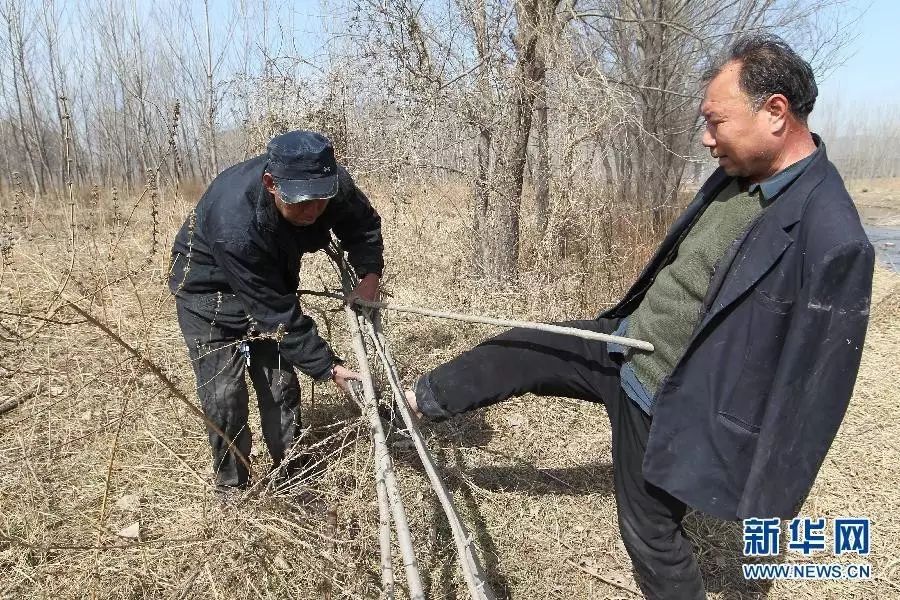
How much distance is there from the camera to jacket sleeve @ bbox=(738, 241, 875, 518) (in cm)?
137

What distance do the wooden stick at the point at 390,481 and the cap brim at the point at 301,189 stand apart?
56 cm

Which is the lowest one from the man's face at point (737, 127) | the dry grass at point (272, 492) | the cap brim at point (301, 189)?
the dry grass at point (272, 492)

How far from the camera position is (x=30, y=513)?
7.87 feet

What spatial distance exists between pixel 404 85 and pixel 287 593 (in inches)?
177

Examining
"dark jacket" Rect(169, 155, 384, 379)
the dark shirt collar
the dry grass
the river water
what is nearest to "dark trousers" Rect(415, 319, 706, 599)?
the dry grass

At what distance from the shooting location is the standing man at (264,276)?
6.76ft

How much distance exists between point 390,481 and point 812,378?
1213 millimetres

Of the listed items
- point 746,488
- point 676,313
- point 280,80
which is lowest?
point 746,488

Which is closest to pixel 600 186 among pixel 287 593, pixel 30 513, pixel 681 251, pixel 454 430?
pixel 454 430

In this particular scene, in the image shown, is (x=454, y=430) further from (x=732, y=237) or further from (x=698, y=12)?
(x=698, y=12)

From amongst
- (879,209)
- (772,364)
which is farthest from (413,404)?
(879,209)

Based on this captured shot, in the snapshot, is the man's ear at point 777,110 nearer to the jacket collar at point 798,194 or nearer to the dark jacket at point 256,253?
the jacket collar at point 798,194

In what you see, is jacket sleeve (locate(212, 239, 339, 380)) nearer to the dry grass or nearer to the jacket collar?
the dry grass

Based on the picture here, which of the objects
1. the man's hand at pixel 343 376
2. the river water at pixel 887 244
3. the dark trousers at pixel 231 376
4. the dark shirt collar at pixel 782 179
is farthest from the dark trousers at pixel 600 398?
the river water at pixel 887 244
